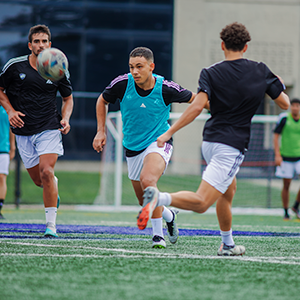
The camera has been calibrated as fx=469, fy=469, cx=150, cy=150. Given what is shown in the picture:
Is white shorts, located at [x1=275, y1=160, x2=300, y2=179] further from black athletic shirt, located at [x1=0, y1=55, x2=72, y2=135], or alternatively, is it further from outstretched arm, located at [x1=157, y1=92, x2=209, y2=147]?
outstretched arm, located at [x1=157, y1=92, x2=209, y2=147]

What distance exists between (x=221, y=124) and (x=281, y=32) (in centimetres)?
1577

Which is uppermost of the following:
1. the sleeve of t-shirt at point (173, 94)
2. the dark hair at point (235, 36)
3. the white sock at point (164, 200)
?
the dark hair at point (235, 36)

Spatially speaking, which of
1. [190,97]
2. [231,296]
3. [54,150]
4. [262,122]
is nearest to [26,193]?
[262,122]

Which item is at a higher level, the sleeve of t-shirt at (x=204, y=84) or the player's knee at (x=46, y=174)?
the sleeve of t-shirt at (x=204, y=84)

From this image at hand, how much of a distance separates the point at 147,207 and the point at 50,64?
2.12 metres

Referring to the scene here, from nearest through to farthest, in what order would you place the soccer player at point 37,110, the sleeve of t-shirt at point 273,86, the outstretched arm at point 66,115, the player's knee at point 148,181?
the sleeve of t-shirt at point 273,86 < the player's knee at point 148,181 < the soccer player at point 37,110 < the outstretched arm at point 66,115

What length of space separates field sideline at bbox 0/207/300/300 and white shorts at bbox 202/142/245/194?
1.99 ft

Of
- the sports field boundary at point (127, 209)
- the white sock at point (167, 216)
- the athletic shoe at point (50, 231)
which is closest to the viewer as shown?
the white sock at point (167, 216)

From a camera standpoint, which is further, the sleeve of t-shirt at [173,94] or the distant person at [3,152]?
the distant person at [3,152]

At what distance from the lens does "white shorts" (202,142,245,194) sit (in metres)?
3.59

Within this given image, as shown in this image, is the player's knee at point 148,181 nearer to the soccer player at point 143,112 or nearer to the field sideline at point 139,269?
the soccer player at point 143,112

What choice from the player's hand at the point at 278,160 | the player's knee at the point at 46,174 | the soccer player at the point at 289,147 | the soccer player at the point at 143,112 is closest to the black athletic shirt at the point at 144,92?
the soccer player at the point at 143,112

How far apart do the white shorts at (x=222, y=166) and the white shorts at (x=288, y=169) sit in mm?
5326

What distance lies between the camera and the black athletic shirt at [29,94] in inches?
204
